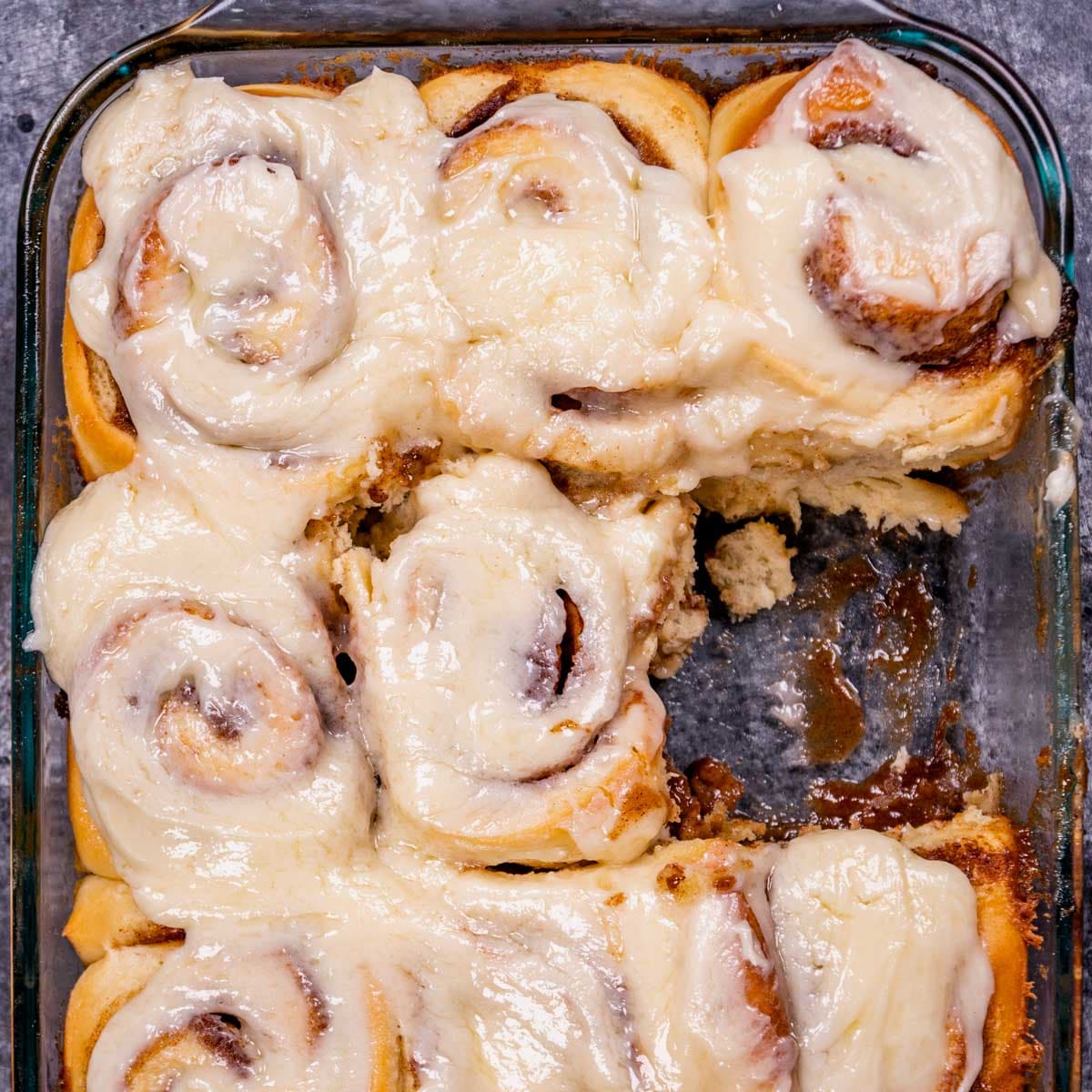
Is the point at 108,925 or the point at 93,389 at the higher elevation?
the point at 93,389

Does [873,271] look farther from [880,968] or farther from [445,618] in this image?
[880,968]

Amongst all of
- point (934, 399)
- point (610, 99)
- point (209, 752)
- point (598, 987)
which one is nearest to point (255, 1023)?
point (209, 752)

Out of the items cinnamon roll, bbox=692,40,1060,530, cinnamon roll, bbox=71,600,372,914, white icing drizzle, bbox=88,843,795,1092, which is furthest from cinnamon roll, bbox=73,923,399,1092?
cinnamon roll, bbox=692,40,1060,530

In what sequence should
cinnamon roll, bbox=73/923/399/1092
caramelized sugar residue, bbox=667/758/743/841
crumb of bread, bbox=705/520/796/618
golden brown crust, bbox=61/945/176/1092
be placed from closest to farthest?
cinnamon roll, bbox=73/923/399/1092 < golden brown crust, bbox=61/945/176/1092 < caramelized sugar residue, bbox=667/758/743/841 < crumb of bread, bbox=705/520/796/618

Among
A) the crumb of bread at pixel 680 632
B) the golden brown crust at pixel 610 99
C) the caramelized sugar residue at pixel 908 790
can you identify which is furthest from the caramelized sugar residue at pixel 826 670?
the golden brown crust at pixel 610 99

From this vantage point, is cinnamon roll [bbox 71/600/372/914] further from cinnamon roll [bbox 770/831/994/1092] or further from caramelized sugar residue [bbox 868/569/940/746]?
caramelized sugar residue [bbox 868/569/940/746]

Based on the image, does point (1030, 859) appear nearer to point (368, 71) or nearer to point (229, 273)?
point (229, 273)

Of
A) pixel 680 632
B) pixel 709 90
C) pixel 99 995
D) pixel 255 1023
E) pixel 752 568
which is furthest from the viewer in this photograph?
pixel 752 568
